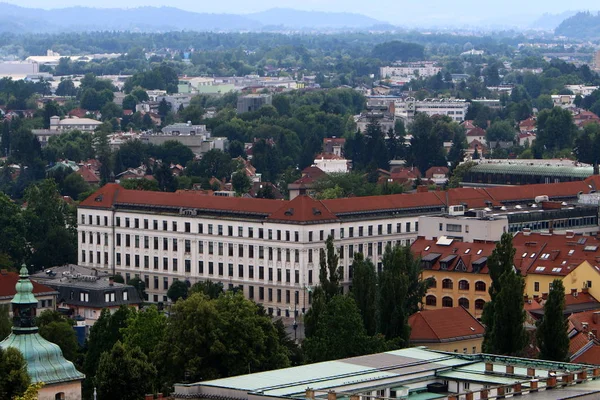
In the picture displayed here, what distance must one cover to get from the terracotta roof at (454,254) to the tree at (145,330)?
1621 cm

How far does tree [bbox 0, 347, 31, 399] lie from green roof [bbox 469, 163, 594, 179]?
7222cm

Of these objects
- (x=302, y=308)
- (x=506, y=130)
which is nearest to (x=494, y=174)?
(x=302, y=308)

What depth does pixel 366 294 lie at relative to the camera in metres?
62.1

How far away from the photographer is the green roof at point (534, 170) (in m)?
111

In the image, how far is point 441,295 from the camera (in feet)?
245

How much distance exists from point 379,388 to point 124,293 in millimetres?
35853

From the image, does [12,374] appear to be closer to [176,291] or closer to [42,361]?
[42,361]

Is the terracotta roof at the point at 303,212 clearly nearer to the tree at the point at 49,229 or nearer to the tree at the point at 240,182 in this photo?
the tree at the point at 49,229

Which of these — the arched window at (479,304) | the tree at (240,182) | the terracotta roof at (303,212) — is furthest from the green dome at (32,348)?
the tree at (240,182)

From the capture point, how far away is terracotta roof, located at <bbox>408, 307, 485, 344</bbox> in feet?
203

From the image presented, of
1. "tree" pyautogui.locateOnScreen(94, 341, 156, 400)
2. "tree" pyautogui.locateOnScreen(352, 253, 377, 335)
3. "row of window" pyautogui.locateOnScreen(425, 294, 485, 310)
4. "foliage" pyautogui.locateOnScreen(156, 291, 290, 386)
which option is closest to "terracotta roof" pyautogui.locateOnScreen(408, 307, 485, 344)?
"tree" pyautogui.locateOnScreen(352, 253, 377, 335)

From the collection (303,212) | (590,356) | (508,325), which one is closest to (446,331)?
(508,325)

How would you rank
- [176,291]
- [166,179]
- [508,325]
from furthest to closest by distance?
[166,179]
[176,291]
[508,325]

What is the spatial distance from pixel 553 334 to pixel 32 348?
17379mm
